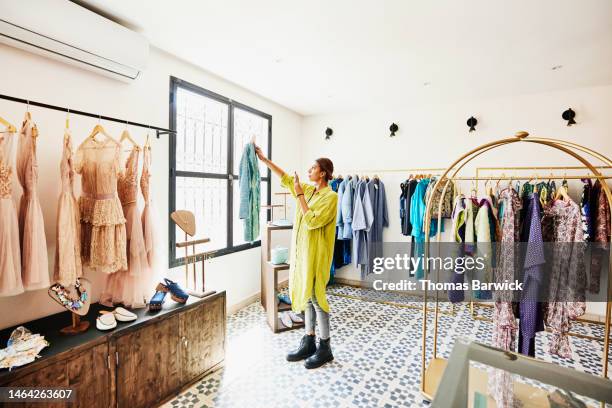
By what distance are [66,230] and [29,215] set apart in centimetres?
17

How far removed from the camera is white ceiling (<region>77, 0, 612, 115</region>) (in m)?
1.87

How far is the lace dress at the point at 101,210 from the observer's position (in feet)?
5.77

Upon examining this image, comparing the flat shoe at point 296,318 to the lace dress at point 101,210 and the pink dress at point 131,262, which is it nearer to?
the pink dress at point 131,262

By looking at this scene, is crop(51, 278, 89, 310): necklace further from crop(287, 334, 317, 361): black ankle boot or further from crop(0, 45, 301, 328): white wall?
crop(287, 334, 317, 361): black ankle boot

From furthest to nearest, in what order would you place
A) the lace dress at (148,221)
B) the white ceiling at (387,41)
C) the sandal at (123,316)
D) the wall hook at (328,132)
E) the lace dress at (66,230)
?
1. the wall hook at (328,132)
2. the lace dress at (148,221)
3. the white ceiling at (387,41)
4. the sandal at (123,316)
5. the lace dress at (66,230)

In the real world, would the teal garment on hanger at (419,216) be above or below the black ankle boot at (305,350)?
above

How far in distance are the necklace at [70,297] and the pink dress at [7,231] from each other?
0.17 meters

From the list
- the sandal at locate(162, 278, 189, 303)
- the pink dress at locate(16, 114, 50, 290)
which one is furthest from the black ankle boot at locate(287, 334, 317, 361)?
the pink dress at locate(16, 114, 50, 290)

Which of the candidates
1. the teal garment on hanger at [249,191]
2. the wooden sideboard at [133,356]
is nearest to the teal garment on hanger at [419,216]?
the teal garment on hanger at [249,191]

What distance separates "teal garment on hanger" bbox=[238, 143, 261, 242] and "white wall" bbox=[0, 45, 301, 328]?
630 millimetres

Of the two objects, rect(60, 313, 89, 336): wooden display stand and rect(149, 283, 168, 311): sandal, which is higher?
rect(149, 283, 168, 311): sandal

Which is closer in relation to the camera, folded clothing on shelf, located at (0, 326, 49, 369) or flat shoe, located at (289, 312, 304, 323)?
folded clothing on shelf, located at (0, 326, 49, 369)

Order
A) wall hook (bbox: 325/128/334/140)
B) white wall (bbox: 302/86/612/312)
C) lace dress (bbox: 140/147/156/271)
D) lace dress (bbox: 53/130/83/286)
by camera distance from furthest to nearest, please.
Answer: wall hook (bbox: 325/128/334/140), white wall (bbox: 302/86/612/312), lace dress (bbox: 140/147/156/271), lace dress (bbox: 53/130/83/286)

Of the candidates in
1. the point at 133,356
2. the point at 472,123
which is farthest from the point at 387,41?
the point at 133,356
